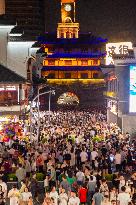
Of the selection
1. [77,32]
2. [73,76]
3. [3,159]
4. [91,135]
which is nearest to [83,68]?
[73,76]

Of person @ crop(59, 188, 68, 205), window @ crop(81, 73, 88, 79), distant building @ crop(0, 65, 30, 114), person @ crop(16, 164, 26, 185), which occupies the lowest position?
window @ crop(81, 73, 88, 79)

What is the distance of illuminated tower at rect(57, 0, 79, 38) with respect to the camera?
389ft

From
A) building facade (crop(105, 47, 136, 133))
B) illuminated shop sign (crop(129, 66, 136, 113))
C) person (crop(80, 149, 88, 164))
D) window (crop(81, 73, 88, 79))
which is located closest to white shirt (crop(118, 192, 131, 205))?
person (crop(80, 149, 88, 164))

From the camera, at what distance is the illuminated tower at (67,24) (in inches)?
4663

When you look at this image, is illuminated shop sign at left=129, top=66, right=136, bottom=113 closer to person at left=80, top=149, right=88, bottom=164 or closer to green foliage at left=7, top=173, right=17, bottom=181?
person at left=80, top=149, right=88, bottom=164

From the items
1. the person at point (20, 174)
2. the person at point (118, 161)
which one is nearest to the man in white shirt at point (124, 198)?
the person at point (20, 174)

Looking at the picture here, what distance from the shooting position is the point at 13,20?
3522 centimetres

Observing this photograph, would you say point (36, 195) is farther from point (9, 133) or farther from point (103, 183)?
point (9, 133)

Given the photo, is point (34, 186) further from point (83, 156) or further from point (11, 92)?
point (11, 92)

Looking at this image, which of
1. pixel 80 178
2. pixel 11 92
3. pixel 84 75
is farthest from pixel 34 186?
pixel 84 75

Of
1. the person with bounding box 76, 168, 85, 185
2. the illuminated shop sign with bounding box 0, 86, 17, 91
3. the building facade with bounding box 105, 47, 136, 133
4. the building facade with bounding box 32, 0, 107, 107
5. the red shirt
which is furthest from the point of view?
the building facade with bounding box 32, 0, 107, 107

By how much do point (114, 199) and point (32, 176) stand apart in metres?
6.17

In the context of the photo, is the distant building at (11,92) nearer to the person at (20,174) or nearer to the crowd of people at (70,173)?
the crowd of people at (70,173)

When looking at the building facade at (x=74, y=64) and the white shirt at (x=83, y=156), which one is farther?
the building facade at (x=74, y=64)
